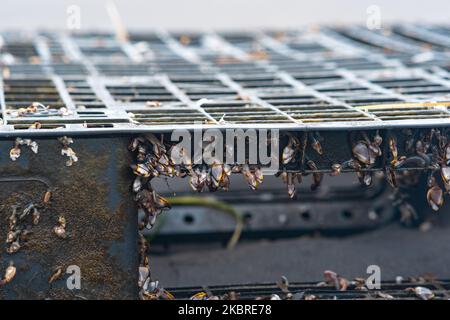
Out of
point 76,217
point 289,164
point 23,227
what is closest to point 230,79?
point 289,164

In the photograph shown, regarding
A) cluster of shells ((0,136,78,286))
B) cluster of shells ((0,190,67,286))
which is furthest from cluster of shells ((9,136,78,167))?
cluster of shells ((0,190,67,286))

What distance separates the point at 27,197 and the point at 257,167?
0.93 m

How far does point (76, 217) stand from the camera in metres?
3.49

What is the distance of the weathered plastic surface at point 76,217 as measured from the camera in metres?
3.43

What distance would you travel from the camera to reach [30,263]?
350 centimetres

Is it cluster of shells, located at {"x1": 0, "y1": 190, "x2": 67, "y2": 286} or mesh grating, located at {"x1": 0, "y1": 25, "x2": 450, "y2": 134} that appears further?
mesh grating, located at {"x1": 0, "y1": 25, "x2": 450, "y2": 134}

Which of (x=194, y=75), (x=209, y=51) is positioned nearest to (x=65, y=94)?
(x=194, y=75)

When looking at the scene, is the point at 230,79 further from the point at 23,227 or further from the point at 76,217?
the point at 23,227

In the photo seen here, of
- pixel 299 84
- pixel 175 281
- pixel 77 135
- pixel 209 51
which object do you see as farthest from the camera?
pixel 209 51

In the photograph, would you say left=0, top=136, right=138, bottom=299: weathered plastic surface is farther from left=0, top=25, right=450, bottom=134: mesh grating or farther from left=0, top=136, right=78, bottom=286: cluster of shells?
left=0, top=25, right=450, bottom=134: mesh grating

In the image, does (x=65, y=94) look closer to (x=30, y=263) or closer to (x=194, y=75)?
(x=194, y=75)

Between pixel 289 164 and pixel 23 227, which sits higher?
pixel 289 164

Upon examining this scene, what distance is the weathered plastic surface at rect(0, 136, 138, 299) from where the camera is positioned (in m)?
3.43

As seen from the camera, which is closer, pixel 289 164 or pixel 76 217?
pixel 76 217
